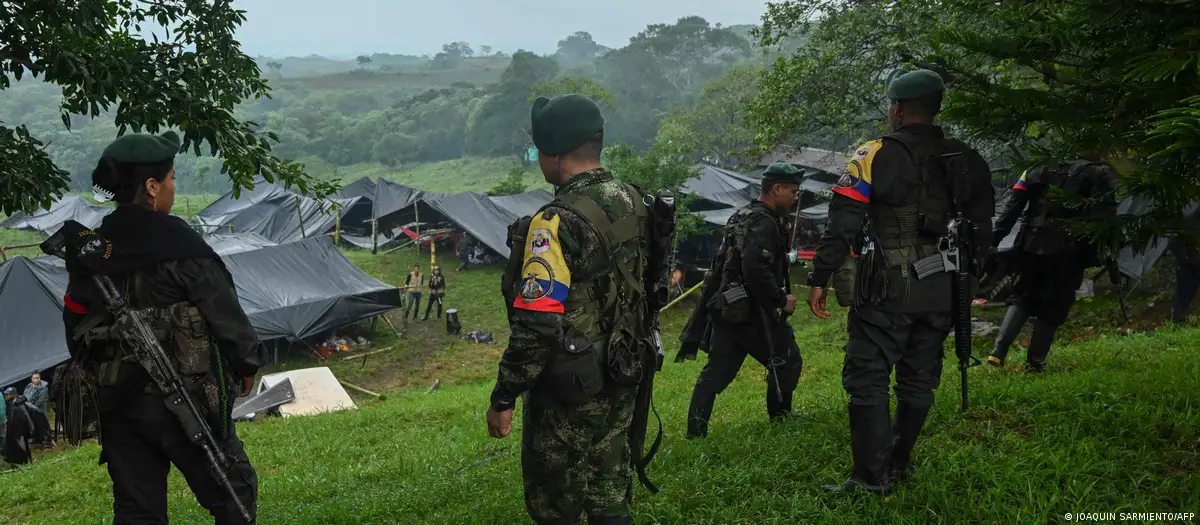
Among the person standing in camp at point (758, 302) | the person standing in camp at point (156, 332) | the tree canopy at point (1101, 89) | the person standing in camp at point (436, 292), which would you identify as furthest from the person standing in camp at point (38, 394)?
the tree canopy at point (1101, 89)

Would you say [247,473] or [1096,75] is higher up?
[1096,75]

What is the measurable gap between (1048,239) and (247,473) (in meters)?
4.79

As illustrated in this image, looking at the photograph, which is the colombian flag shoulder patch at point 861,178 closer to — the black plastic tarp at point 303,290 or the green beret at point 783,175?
the green beret at point 783,175

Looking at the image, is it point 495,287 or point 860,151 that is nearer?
point 860,151

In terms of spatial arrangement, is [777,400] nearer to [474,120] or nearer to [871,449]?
[871,449]

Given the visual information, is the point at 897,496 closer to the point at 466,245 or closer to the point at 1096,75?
the point at 1096,75

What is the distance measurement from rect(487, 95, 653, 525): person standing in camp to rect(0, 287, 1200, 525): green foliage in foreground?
0.66 meters

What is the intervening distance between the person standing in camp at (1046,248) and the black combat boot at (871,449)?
2230 millimetres

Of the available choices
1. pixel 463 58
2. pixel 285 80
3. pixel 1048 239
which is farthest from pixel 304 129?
pixel 463 58

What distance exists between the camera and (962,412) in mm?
3898

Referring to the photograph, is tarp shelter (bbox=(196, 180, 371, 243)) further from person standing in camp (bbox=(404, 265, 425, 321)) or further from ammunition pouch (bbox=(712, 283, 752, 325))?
ammunition pouch (bbox=(712, 283, 752, 325))

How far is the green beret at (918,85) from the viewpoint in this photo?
3.14 m

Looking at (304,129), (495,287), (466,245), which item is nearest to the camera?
(495,287)

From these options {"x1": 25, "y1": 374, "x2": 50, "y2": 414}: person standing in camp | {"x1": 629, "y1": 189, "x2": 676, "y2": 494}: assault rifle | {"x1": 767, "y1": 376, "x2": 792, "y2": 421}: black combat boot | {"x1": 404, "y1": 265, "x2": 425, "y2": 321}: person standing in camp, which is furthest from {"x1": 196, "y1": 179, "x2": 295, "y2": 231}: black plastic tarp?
{"x1": 629, "y1": 189, "x2": 676, "y2": 494}: assault rifle
